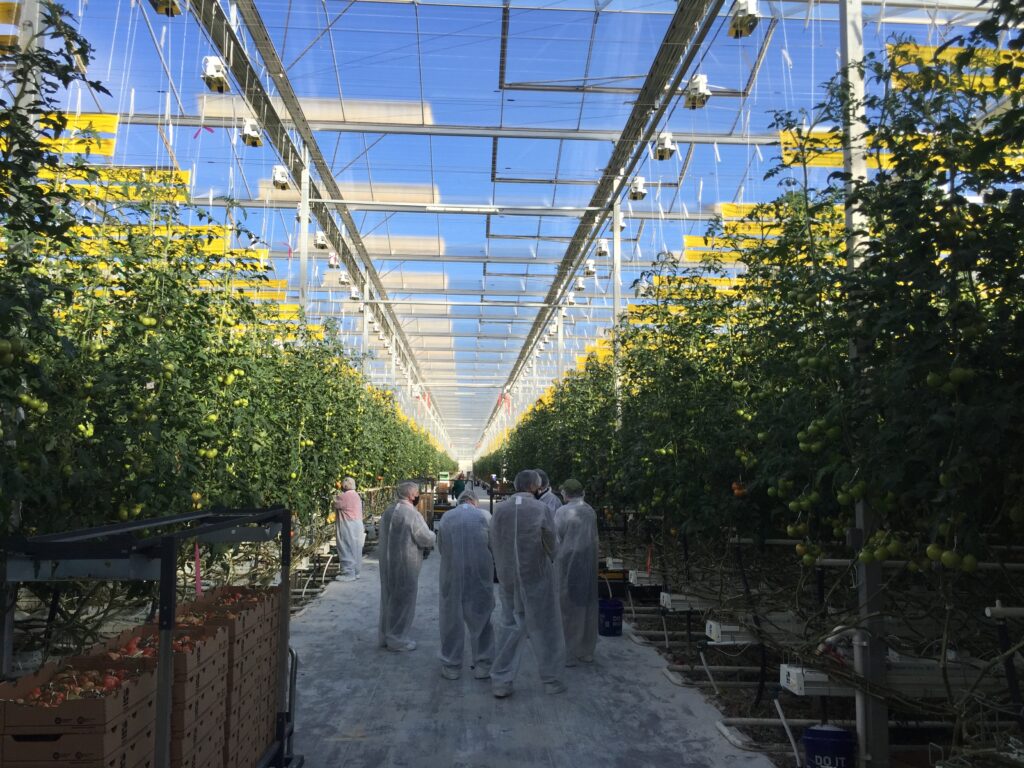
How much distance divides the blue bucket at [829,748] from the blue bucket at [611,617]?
408cm

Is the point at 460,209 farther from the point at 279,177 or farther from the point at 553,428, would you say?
the point at 553,428

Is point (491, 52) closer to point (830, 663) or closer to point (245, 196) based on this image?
point (245, 196)

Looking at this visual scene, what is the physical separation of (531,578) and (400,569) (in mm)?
1698

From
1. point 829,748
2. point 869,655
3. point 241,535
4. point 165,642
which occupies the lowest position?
point 829,748

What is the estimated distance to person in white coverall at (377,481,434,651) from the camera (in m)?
7.62

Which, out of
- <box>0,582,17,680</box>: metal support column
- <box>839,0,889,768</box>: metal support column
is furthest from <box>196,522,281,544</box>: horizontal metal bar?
<box>839,0,889,768</box>: metal support column

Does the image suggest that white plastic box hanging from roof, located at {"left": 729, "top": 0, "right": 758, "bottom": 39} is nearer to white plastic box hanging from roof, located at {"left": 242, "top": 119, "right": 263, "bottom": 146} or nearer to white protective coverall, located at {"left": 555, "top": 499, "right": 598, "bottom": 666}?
white protective coverall, located at {"left": 555, "top": 499, "right": 598, "bottom": 666}

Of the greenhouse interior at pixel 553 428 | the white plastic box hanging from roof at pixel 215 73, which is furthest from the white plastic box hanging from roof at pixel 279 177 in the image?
the white plastic box hanging from roof at pixel 215 73

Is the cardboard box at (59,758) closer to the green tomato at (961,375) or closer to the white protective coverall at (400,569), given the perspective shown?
the green tomato at (961,375)

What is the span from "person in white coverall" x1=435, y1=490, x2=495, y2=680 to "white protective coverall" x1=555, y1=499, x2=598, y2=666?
71cm

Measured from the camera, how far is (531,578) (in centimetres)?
656

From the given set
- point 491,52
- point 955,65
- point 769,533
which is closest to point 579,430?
point 491,52

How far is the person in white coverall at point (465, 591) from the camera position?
675 centimetres

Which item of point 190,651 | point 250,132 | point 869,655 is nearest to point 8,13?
point 250,132
